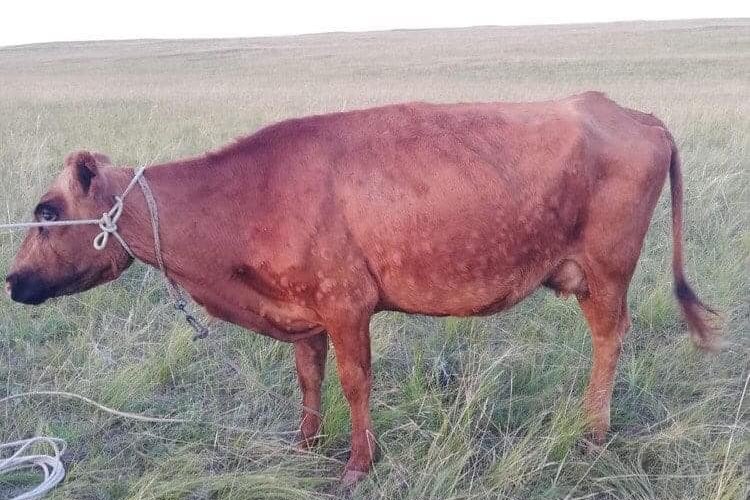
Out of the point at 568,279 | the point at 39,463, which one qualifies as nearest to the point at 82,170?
the point at 39,463

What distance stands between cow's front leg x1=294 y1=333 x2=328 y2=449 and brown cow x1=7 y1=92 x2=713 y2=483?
17cm

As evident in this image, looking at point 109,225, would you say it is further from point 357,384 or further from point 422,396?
point 422,396

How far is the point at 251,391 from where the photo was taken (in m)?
3.86

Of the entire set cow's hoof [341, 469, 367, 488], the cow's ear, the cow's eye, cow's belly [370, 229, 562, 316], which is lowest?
cow's hoof [341, 469, 367, 488]

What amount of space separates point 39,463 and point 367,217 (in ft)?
6.17

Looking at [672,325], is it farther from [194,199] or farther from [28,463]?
[28,463]

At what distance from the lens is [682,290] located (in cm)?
371

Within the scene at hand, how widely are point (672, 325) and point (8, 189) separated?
236 inches

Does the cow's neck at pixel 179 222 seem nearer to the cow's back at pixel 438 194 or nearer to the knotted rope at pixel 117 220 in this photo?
the knotted rope at pixel 117 220

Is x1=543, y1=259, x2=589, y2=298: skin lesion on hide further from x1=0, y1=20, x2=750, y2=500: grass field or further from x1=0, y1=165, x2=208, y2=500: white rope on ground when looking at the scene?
x1=0, y1=165, x2=208, y2=500: white rope on ground

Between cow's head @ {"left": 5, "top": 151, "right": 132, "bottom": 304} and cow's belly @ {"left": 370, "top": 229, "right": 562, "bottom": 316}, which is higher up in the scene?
cow's head @ {"left": 5, "top": 151, "right": 132, "bottom": 304}

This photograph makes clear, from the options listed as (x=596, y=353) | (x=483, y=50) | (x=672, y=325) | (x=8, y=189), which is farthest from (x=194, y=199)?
(x=483, y=50)

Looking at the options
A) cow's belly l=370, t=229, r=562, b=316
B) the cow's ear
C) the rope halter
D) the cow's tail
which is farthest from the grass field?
the cow's ear

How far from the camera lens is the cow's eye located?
2844 mm
